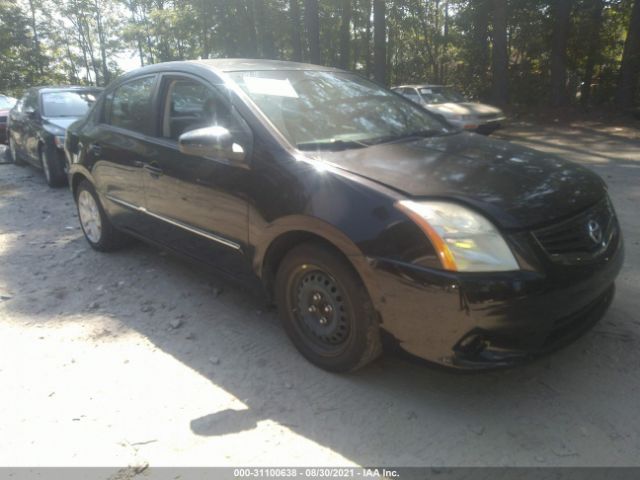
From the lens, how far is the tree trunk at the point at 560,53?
17734mm

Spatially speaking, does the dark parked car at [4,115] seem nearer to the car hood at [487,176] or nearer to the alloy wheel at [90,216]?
the alloy wheel at [90,216]

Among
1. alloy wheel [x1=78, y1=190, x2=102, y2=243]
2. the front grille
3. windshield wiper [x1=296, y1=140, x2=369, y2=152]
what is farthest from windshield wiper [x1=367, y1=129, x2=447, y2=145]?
alloy wheel [x1=78, y1=190, x2=102, y2=243]

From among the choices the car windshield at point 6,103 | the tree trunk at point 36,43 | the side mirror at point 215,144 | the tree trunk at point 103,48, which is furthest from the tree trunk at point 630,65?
the tree trunk at point 36,43

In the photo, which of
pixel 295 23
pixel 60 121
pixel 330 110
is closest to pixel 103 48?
pixel 295 23

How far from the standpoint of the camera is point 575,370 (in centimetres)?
294

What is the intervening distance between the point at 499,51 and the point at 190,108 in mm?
15879

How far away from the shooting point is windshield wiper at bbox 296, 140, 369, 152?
3.12 meters

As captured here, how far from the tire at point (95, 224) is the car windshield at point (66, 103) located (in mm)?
4345

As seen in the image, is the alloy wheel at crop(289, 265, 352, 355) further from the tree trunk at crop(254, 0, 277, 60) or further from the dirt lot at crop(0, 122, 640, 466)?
the tree trunk at crop(254, 0, 277, 60)

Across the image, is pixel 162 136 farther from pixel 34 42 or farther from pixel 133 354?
pixel 34 42

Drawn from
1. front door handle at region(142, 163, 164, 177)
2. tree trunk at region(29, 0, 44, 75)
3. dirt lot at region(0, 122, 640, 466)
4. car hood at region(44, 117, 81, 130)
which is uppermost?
tree trunk at region(29, 0, 44, 75)

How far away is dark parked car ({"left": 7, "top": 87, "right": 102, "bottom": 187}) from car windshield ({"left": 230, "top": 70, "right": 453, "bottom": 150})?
578 cm

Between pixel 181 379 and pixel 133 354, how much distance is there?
1.57ft

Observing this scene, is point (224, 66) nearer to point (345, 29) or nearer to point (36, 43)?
point (345, 29)
